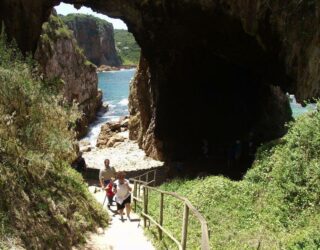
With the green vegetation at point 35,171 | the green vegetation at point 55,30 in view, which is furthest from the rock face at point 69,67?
the green vegetation at point 35,171

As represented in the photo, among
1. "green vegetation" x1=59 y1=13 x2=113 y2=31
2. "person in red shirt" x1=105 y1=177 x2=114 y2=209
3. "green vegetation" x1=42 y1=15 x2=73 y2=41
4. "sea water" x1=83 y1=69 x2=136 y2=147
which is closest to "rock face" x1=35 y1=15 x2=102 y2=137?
"green vegetation" x1=42 y1=15 x2=73 y2=41

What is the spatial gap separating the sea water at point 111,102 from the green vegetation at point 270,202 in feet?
97.3

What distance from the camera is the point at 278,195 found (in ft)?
39.8

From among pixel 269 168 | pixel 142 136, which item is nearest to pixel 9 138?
pixel 269 168

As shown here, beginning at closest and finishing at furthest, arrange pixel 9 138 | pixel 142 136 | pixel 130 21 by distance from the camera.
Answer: pixel 9 138 → pixel 130 21 → pixel 142 136

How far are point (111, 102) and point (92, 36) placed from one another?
75.7 meters

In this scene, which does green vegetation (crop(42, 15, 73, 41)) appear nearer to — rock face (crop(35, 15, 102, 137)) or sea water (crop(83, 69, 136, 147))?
rock face (crop(35, 15, 102, 137))

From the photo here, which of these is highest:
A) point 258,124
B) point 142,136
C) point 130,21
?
point 130,21

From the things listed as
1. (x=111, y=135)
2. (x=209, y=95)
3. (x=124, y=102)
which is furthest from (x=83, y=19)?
(x=209, y=95)

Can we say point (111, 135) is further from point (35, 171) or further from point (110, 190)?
point (35, 171)

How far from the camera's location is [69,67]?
46531mm

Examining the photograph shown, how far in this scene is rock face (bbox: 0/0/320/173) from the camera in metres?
18.9

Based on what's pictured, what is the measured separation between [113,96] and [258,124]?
68.3m

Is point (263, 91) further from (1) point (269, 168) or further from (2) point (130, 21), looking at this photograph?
(1) point (269, 168)
